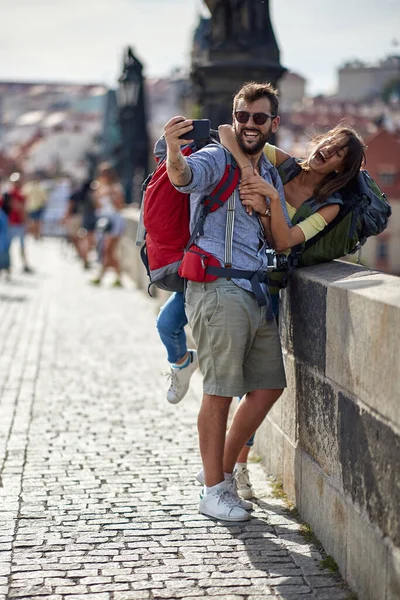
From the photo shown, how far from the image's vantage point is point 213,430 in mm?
5047

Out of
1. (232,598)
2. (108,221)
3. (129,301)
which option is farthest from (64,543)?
(108,221)

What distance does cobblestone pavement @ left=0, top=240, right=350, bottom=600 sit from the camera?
14.3ft

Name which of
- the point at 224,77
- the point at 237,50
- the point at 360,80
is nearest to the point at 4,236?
the point at 224,77

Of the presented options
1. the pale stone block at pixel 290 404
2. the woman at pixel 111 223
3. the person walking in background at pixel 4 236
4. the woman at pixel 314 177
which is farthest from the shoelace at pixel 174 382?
the person walking in background at pixel 4 236

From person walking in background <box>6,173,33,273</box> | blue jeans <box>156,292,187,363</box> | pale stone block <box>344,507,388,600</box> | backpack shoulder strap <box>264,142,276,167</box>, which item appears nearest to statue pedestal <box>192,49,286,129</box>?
blue jeans <box>156,292,187,363</box>

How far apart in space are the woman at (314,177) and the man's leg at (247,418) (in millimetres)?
448

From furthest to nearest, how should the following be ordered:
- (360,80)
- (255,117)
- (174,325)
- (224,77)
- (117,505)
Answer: (360,80)
(224,77)
(174,325)
(117,505)
(255,117)

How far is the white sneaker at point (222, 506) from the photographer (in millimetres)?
5152

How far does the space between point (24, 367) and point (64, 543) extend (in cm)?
498

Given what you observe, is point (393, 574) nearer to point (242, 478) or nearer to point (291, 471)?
point (291, 471)

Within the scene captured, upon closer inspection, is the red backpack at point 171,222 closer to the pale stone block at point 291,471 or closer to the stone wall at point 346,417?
the stone wall at point 346,417

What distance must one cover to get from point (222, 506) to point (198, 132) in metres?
1.67

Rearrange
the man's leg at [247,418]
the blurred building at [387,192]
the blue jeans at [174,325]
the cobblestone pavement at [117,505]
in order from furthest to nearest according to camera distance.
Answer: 1. the blurred building at [387,192]
2. the blue jeans at [174,325]
3. the man's leg at [247,418]
4. the cobblestone pavement at [117,505]

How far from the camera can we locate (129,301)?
49.5ft
